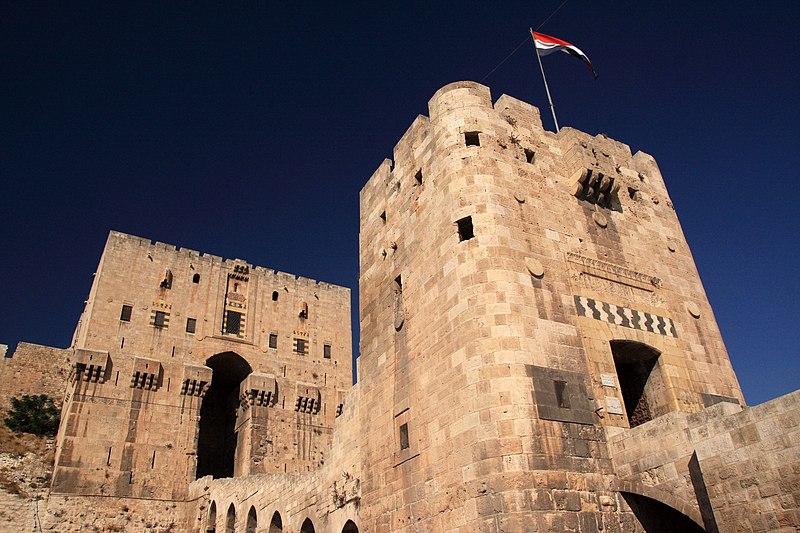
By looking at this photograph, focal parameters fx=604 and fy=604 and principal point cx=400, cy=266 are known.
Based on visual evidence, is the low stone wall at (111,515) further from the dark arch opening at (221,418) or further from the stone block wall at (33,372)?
the stone block wall at (33,372)

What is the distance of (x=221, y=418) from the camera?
2944 cm

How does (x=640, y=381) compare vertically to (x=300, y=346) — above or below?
below

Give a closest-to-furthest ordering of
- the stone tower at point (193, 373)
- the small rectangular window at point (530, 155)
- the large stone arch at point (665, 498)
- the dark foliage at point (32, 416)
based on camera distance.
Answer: the large stone arch at point (665, 498) < the small rectangular window at point (530, 155) < the stone tower at point (193, 373) < the dark foliage at point (32, 416)

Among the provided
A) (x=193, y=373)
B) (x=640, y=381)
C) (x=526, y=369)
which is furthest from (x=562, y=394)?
(x=193, y=373)

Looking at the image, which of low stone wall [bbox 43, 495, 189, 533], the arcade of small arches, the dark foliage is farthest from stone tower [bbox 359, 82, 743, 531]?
the dark foliage

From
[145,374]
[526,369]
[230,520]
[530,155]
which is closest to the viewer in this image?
[526,369]

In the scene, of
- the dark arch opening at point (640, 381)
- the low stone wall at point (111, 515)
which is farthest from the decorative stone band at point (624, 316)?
the low stone wall at point (111, 515)

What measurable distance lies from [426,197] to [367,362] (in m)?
3.86

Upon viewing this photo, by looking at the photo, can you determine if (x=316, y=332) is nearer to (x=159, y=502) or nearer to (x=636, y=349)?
(x=159, y=502)

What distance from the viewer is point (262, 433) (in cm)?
2584

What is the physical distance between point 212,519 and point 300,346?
9853 mm

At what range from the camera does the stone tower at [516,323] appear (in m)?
8.98

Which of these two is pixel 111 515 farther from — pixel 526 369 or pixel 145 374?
pixel 526 369

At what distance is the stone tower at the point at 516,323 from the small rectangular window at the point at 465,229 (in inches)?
1.1
